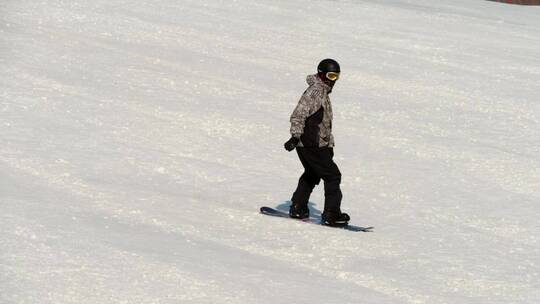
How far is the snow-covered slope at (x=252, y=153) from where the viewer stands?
9453 mm

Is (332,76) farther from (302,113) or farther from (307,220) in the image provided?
(307,220)

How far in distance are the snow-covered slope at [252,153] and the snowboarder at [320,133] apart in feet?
Result: 0.84

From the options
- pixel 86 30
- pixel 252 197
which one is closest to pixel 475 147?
pixel 252 197

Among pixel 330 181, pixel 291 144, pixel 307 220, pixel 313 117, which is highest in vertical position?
pixel 313 117

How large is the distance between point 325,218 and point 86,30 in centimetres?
923

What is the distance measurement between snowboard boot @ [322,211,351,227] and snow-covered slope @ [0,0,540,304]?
0.14 meters

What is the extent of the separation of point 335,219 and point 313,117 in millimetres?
994

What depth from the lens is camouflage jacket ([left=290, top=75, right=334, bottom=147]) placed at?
10.8m

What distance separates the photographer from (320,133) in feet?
35.9

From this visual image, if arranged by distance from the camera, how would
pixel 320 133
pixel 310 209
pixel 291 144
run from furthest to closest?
1. pixel 310 209
2. pixel 320 133
3. pixel 291 144

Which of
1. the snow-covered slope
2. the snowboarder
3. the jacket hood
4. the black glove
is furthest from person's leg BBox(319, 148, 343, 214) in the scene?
the jacket hood

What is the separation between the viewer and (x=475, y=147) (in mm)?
15125

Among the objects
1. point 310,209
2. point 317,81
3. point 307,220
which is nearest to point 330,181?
point 307,220

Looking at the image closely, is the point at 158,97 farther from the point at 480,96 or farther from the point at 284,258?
the point at 284,258
